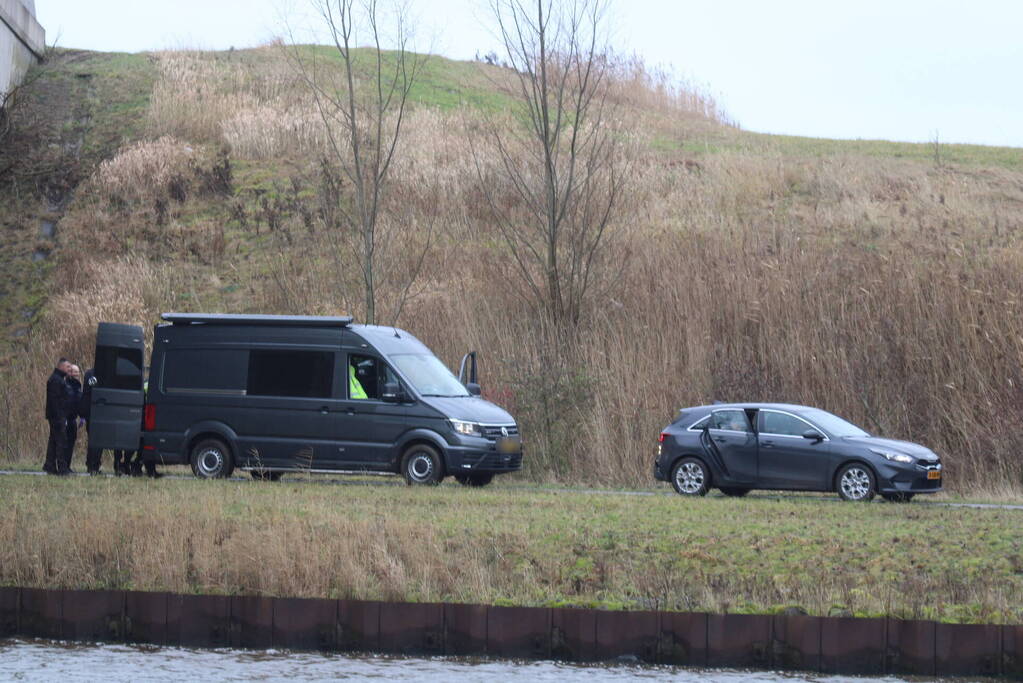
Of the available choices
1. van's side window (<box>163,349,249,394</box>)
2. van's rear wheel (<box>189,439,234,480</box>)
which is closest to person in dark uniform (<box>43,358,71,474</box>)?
van's side window (<box>163,349,249,394</box>)

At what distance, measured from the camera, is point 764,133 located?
58.1m

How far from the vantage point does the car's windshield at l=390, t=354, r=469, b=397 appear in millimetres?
21953

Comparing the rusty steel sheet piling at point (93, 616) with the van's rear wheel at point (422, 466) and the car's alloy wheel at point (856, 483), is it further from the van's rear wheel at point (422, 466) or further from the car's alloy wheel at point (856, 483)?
the car's alloy wheel at point (856, 483)

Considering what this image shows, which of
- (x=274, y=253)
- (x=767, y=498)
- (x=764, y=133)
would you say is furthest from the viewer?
(x=764, y=133)

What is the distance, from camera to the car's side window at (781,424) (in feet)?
69.4

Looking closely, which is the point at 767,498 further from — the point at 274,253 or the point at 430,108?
the point at 430,108

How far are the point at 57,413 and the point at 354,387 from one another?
510 cm

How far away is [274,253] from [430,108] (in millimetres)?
15204

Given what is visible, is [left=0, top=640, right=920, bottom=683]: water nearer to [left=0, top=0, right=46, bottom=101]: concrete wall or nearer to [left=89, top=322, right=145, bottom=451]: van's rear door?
[left=89, top=322, right=145, bottom=451]: van's rear door

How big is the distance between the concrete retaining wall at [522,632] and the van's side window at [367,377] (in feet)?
33.9

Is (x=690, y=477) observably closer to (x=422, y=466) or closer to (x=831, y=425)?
(x=831, y=425)

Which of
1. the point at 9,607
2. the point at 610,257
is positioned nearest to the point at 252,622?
the point at 9,607

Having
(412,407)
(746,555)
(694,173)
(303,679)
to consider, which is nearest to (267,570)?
(303,679)

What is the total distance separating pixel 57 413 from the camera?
22.8 metres
